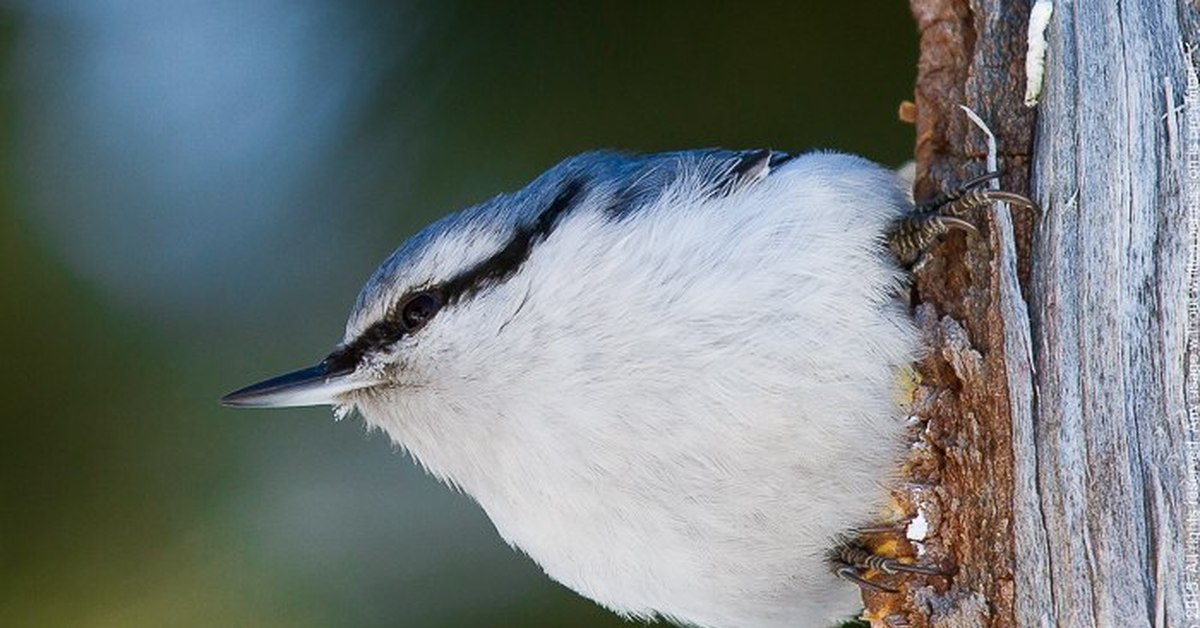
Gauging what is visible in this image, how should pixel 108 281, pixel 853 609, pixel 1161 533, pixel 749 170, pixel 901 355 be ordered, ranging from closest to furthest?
pixel 1161 533, pixel 901 355, pixel 749 170, pixel 853 609, pixel 108 281

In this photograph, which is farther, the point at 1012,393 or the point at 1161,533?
the point at 1012,393

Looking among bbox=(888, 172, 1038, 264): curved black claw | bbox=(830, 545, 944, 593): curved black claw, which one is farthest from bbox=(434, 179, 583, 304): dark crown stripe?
bbox=(830, 545, 944, 593): curved black claw

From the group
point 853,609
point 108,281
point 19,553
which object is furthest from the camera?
point 108,281

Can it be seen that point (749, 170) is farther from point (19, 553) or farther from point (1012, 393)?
point (19, 553)

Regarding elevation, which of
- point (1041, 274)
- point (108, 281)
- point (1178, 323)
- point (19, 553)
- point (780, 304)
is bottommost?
point (1178, 323)

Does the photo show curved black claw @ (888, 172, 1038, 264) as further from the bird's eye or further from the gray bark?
→ the bird's eye

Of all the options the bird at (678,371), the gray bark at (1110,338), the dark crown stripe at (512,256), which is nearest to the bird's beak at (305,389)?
the bird at (678,371)

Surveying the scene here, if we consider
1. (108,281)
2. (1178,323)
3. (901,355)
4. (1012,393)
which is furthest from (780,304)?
(108,281)

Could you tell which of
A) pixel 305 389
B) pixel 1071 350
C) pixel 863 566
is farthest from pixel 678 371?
pixel 305 389
